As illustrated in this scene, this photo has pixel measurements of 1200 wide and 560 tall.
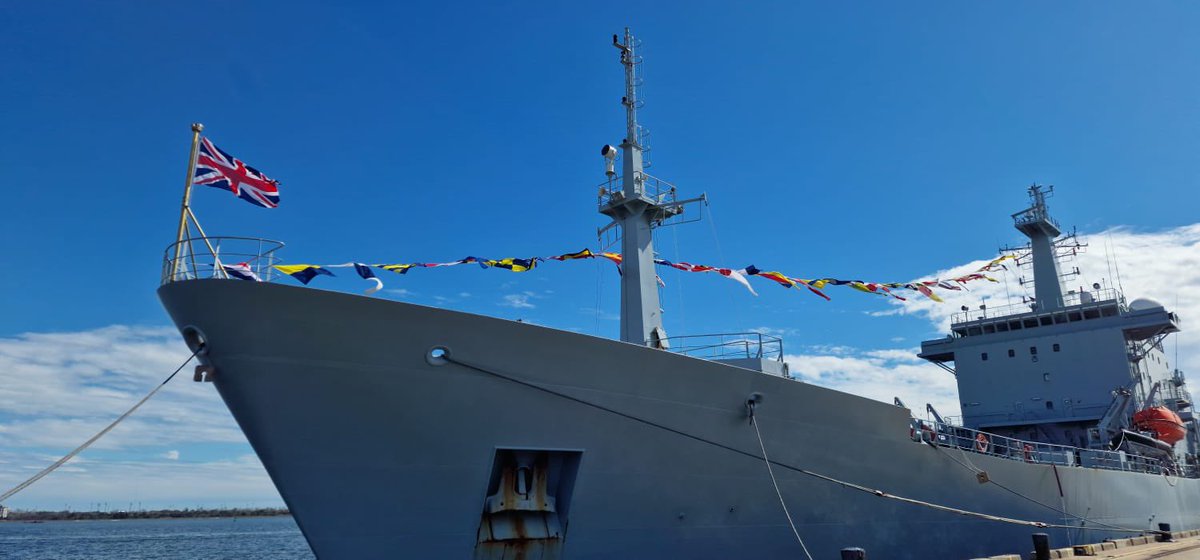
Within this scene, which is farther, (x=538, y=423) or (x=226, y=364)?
(x=538, y=423)

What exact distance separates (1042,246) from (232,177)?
22006 millimetres

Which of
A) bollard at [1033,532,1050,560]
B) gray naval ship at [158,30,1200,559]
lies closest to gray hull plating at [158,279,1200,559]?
gray naval ship at [158,30,1200,559]

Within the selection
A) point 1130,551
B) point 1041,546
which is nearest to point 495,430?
point 1041,546

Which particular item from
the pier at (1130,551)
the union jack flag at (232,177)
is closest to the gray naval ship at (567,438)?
the union jack flag at (232,177)

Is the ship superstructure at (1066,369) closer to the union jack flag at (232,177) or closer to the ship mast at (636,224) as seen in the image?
the ship mast at (636,224)

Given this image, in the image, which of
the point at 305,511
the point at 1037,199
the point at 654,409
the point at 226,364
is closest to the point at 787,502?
the point at 654,409

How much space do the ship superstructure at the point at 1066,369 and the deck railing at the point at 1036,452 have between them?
0.37 m

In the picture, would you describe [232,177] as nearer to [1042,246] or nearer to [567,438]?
[567,438]

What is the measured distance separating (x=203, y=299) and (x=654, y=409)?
493 cm

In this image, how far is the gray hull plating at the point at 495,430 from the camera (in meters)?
6.88

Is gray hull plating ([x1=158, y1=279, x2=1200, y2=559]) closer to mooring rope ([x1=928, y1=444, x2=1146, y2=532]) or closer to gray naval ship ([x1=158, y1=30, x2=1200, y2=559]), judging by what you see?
gray naval ship ([x1=158, y1=30, x2=1200, y2=559])

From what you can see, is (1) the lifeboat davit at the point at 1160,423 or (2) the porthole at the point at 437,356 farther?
(1) the lifeboat davit at the point at 1160,423

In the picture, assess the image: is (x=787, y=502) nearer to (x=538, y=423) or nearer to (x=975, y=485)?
(x=538, y=423)

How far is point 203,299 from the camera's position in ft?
22.2
